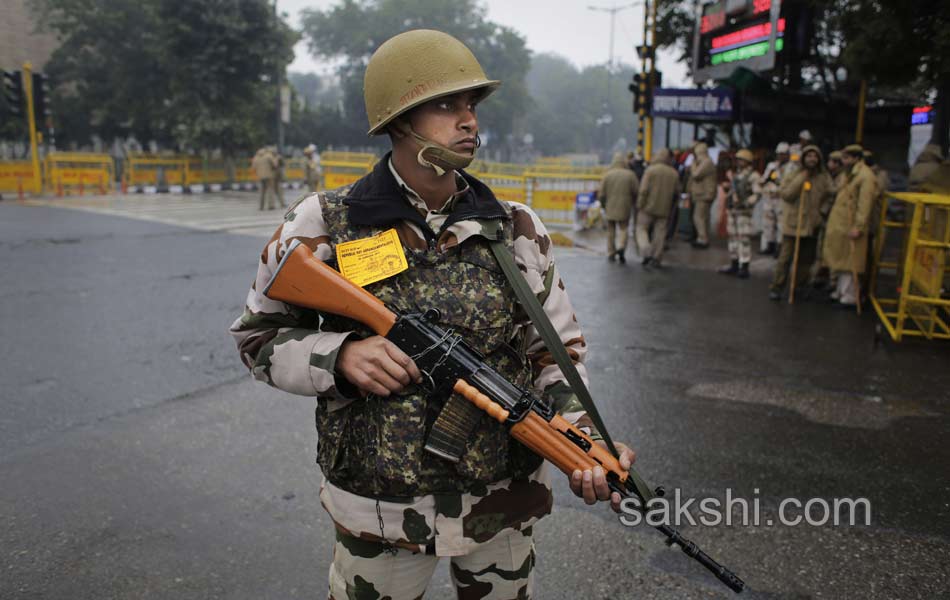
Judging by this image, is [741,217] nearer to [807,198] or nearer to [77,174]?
[807,198]

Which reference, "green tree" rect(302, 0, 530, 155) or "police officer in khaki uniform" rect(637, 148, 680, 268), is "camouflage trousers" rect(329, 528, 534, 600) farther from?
"green tree" rect(302, 0, 530, 155)

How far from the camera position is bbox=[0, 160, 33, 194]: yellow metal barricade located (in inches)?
792

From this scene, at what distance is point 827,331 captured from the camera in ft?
23.4

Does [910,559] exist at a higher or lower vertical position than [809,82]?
lower

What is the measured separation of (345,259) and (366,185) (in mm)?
201

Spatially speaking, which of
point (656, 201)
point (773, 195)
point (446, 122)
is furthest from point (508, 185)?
point (446, 122)

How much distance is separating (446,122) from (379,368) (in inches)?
23.8

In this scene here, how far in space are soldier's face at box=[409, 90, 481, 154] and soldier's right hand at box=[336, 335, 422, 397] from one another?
497 millimetres

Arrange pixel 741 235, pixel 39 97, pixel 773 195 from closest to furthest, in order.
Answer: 1. pixel 741 235
2. pixel 773 195
3. pixel 39 97

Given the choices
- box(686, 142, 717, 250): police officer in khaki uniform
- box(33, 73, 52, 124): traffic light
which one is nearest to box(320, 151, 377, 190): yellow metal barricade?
box(33, 73, 52, 124): traffic light

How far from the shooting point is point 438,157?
1715 millimetres

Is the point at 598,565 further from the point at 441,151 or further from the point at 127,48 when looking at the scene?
the point at 127,48

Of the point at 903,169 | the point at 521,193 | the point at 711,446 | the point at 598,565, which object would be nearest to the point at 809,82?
the point at 903,169

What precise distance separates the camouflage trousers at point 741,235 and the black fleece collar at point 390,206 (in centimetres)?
926
